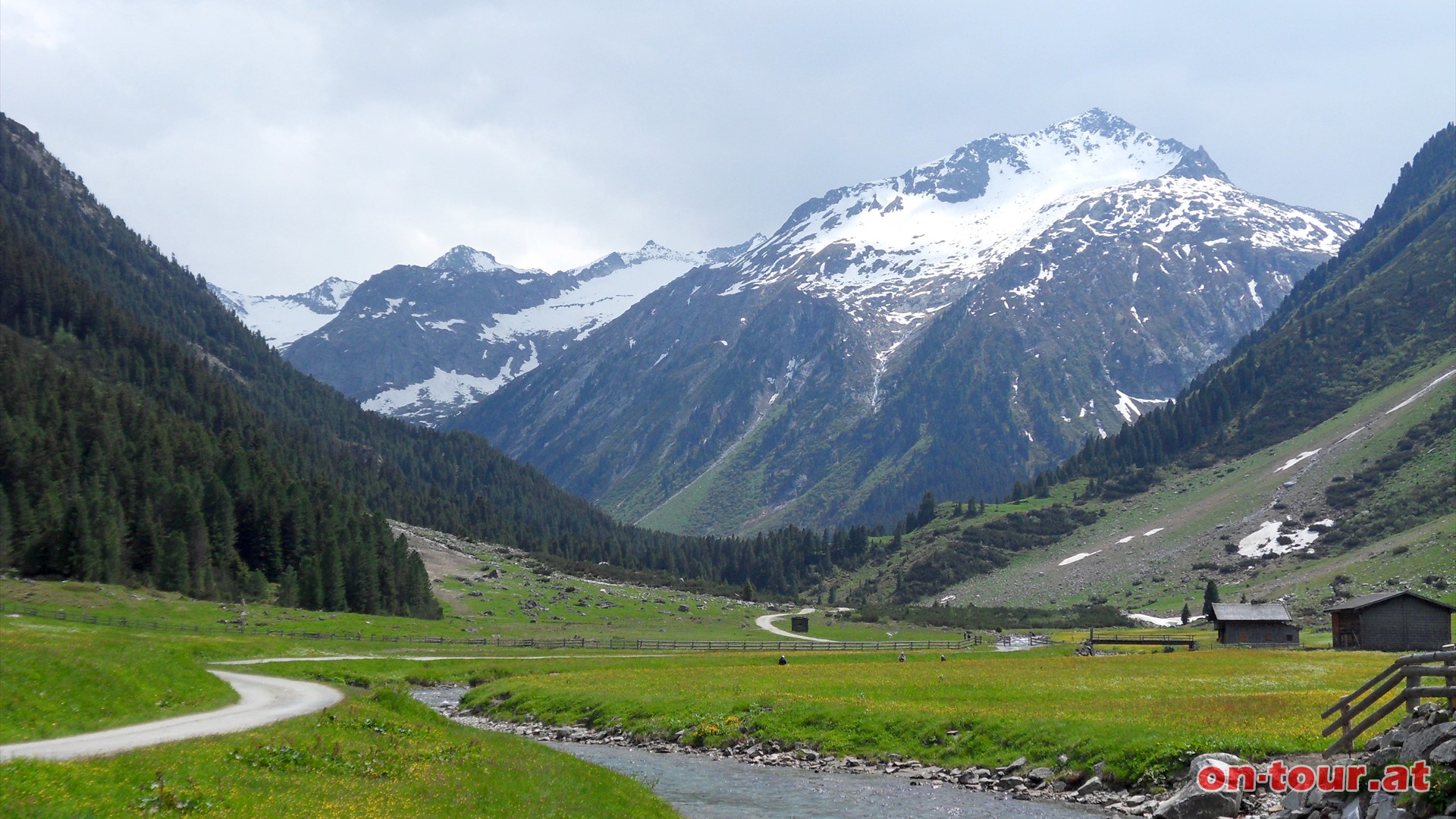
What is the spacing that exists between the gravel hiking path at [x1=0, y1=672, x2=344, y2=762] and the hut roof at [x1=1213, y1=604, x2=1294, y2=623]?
93238 millimetres

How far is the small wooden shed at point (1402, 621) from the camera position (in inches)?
3487

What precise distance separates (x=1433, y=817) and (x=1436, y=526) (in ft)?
567

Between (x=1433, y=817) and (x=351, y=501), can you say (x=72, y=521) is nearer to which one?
(x=351, y=501)

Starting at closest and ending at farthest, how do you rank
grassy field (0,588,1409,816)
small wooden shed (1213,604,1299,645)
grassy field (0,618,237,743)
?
grassy field (0,588,1409,816) < grassy field (0,618,237,743) < small wooden shed (1213,604,1299,645)

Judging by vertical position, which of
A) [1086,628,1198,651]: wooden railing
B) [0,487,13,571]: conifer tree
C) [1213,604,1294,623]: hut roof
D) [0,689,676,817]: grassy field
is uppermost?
[0,487,13,571]: conifer tree

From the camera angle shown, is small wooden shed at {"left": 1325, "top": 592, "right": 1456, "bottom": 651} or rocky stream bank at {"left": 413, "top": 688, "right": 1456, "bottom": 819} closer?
rocky stream bank at {"left": 413, "top": 688, "right": 1456, "bottom": 819}

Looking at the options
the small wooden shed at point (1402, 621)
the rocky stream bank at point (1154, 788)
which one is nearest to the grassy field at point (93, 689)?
the rocky stream bank at point (1154, 788)

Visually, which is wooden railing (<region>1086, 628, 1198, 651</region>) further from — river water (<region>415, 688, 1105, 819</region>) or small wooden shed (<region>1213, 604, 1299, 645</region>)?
river water (<region>415, 688, 1105, 819</region>)

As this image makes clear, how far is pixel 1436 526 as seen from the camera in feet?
520

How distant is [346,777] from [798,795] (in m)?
17.5

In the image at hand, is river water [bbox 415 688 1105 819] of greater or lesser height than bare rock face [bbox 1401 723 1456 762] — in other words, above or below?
below

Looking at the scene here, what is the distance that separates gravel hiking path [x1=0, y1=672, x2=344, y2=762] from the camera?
22938 millimetres

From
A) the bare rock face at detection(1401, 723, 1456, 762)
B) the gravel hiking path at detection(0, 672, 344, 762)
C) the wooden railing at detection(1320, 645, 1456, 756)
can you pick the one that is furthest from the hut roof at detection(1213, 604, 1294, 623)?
the gravel hiking path at detection(0, 672, 344, 762)

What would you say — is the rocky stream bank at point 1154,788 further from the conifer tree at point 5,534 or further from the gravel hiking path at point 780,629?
the gravel hiking path at point 780,629
